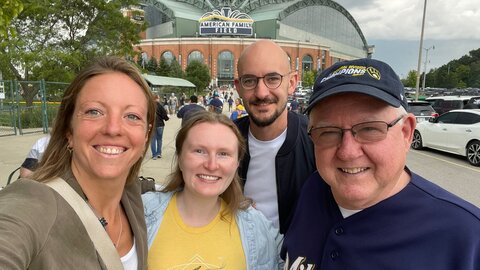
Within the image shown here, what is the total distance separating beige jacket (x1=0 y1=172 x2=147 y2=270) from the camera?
1.17 metres

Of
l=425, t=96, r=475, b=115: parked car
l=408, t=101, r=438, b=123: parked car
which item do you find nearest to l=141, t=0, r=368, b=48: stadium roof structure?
l=425, t=96, r=475, b=115: parked car

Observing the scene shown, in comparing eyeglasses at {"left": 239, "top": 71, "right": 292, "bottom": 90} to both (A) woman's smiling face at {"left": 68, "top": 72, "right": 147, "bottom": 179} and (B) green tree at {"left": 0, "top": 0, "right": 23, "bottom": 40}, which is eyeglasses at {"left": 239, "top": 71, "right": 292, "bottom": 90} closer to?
(A) woman's smiling face at {"left": 68, "top": 72, "right": 147, "bottom": 179}

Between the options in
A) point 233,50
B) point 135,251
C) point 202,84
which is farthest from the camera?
point 233,50

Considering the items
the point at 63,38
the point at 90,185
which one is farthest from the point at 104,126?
the point at 63,38

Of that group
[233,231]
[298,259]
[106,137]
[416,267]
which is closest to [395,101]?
[416,267]

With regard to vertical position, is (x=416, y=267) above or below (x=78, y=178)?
below

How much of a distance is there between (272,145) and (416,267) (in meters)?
1.39

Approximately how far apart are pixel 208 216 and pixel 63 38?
746 inches

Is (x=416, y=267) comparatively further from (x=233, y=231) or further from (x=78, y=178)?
(x=78, y=178)

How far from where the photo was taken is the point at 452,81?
74.9 meters

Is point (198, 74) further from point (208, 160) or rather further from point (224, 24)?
point (208, 160)

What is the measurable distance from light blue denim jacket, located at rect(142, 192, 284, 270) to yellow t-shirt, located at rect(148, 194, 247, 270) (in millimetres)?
36

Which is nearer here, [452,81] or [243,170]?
[243,170]

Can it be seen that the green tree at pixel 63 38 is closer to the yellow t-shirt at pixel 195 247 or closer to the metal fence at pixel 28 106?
the metal fence at pixel 28 106
